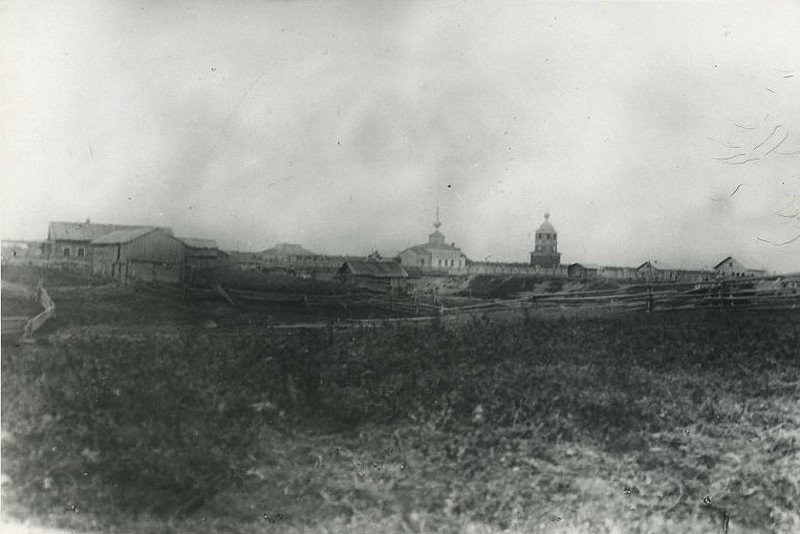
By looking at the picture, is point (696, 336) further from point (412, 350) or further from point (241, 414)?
point (241, 414)

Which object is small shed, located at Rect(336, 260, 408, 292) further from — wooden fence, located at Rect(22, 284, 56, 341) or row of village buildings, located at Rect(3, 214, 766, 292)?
wooden fence, located at Rect(22, 284, 56, 341)

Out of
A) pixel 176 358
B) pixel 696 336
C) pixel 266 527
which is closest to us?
pixel 266 527

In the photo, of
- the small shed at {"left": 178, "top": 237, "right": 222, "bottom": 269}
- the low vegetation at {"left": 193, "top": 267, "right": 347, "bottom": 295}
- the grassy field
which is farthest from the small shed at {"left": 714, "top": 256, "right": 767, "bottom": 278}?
the small shed at {"left": 178, "top": 237, "right": 222, "bottom": 269}

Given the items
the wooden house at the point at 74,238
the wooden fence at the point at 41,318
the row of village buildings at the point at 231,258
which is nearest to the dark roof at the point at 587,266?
the row of village buildings at the point at 231,258

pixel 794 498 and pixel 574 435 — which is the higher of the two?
pixel 574 435

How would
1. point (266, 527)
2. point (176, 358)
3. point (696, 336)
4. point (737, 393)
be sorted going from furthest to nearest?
point (696, 336) < point (737, 393) < point (176, 358) < point (266, 527)

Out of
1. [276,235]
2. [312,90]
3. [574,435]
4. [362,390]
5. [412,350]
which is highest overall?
[312,90]

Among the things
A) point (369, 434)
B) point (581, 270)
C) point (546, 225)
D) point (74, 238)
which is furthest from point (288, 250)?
point (581, 270)

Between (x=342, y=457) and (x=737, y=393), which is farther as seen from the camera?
(x=737, y=393)

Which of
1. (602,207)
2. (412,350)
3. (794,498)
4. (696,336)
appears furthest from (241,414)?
(794,498)
